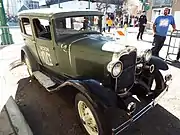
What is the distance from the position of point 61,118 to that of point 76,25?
1764 millimetres

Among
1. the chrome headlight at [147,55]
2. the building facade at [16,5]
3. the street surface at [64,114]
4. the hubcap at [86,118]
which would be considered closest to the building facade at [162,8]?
the street surface at [64,114]

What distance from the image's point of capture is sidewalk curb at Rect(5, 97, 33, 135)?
8.34 feet

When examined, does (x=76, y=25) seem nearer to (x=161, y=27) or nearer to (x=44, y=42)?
(x=44, y=42)

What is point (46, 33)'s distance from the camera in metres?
3.44

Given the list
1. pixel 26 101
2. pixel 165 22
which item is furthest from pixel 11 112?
pixel 165 22

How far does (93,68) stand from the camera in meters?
2.64

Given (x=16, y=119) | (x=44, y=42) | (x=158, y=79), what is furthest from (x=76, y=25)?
(x=16, y=119)

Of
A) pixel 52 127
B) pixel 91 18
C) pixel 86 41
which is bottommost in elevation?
pixel 52 127

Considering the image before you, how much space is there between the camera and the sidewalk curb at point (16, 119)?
2.54 metres

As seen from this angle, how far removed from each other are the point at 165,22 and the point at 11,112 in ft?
16.7

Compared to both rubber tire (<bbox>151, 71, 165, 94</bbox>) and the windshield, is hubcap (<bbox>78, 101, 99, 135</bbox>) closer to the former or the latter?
the windshield

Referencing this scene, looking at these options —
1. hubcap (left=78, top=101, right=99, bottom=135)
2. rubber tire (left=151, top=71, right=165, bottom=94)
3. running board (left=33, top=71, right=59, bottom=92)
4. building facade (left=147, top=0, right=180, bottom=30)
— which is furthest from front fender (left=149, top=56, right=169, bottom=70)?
building facade (left=147, top=0, right=180, bottom=30)

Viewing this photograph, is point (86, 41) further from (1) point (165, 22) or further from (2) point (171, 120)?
(1) point (165, 22)

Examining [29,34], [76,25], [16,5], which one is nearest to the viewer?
[76,25]
